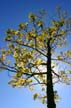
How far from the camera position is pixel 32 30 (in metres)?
17.9

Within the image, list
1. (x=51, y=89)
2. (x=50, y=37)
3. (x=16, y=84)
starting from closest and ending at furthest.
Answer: (x=51, y=89)
(x=16, y=84)
(x=50, y=37)

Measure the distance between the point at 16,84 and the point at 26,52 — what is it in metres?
2.65

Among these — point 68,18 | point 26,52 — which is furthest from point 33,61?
point 68,18

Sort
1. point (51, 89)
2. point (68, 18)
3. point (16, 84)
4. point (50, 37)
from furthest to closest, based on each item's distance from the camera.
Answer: point (68, 18)
point (50, 37)
point (16, 84)
point (51, 89)

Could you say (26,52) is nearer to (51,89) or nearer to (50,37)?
(50,37)

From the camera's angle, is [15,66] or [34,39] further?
[34,39]

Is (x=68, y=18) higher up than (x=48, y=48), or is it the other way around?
(x=68, y=18)

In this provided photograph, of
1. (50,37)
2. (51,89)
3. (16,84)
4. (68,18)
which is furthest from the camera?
(68,18)

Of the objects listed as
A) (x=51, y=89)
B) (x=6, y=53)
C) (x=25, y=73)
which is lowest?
(x=51, y=89)

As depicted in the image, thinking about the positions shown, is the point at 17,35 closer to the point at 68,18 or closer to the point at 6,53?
the point at 6,53

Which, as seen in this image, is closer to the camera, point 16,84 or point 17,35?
point 16,84

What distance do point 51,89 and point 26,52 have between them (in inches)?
154

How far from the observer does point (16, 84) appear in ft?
53.8

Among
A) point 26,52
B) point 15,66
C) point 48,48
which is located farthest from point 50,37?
point 15,66
